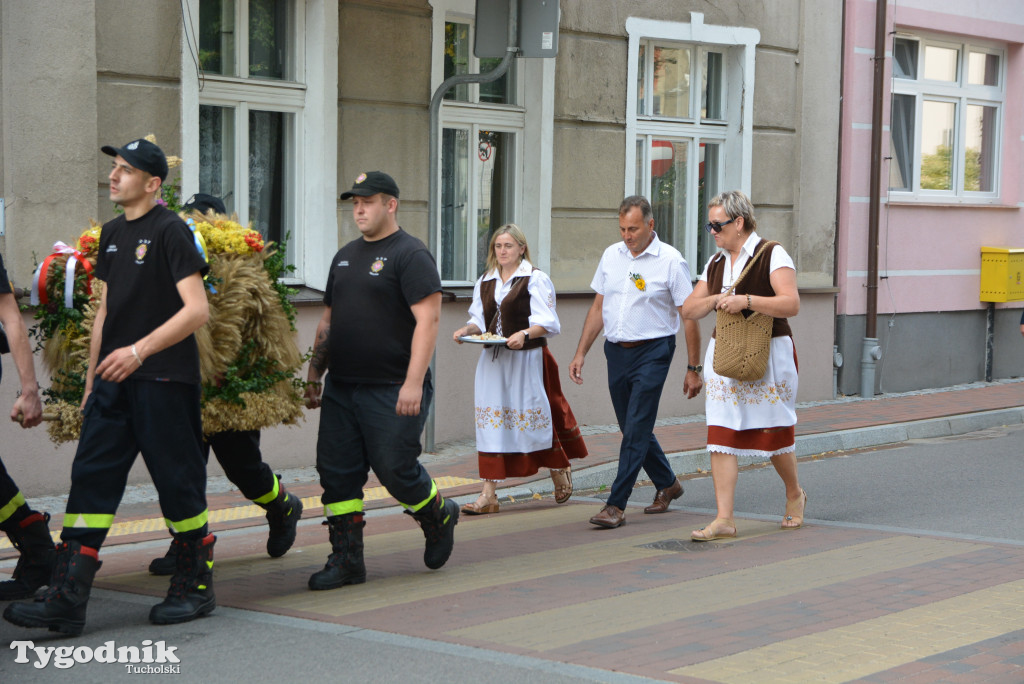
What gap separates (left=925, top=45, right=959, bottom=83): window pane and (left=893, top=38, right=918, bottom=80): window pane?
0.78 feet

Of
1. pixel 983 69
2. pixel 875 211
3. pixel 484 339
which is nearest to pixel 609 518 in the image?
pixel 484 339

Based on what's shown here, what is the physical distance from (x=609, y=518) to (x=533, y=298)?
1.42m

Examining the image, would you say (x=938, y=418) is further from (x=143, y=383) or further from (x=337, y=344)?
(x=143, y=383)

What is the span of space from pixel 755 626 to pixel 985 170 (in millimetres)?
12904

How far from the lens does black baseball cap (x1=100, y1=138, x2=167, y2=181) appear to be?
5711 millimetres

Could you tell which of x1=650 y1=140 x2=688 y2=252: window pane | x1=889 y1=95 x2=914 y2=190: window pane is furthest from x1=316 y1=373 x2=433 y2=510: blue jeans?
x1=889 y1=95 x2=914 y2=190: window pane

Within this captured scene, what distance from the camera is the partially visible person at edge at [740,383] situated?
25.5 feet

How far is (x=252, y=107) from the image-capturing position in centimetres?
1074

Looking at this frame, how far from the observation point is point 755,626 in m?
5.84

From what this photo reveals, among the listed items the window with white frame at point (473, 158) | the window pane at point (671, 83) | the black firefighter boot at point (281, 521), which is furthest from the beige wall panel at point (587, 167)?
the black firefighter boot at point (281, 521)

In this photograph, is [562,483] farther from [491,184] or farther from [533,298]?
[491,184]

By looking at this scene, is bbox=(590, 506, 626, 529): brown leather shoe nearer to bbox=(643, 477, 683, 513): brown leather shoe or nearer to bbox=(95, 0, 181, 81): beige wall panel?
bbox=(643, 477, 683, 513): brown leather shoe

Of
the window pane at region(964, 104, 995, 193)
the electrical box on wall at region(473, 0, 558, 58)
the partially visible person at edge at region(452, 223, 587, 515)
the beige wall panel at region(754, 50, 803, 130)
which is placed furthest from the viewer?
the window pane at region(964, 104, 995, 193)

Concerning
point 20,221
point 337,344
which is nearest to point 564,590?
point 337,344
